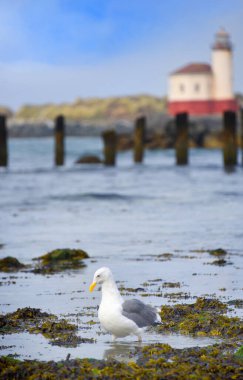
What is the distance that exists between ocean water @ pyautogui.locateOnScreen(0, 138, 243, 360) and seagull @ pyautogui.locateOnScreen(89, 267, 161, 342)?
19 cm

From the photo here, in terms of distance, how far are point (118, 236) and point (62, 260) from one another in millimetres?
3787

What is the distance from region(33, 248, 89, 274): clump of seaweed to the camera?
14.6m

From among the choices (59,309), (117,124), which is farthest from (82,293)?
(117,124)

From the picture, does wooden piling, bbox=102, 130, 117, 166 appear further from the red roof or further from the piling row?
the red roof

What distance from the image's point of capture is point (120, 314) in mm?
9023

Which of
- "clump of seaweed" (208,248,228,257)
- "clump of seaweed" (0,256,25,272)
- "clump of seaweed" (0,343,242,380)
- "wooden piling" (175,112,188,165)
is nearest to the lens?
"clump of seaweed" (0,343,242,380)

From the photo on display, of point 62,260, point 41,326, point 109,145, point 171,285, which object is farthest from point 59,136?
point 41,326

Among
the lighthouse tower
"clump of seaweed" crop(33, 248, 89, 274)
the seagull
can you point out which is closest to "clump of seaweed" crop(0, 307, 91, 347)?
the seagull

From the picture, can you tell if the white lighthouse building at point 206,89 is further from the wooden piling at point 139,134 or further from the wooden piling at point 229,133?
the wooden piling at point 229,133

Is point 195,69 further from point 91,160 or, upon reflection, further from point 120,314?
point 120,314

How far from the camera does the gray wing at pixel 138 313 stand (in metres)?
9.05

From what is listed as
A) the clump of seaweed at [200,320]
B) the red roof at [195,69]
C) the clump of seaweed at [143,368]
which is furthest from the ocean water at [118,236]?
the red roof at [195,69]

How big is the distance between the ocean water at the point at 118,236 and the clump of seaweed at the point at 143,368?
0.53 metres

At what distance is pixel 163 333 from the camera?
377 inches
